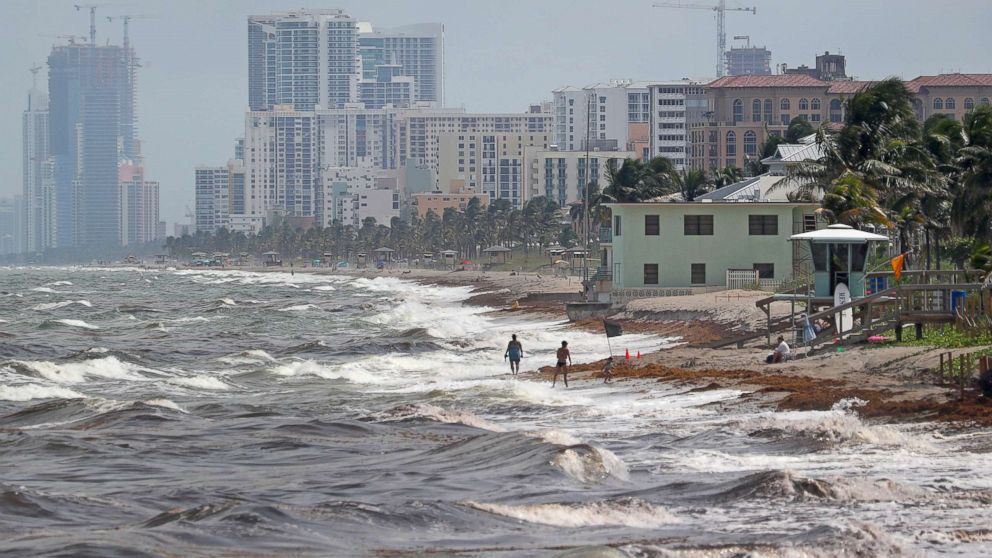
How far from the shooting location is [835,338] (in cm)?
3747

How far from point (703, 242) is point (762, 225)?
8.65 feet

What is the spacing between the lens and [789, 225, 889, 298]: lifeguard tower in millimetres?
41125

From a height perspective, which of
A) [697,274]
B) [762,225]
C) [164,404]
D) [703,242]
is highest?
[762,225]

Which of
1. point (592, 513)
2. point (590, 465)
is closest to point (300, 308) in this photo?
point (590, 465)

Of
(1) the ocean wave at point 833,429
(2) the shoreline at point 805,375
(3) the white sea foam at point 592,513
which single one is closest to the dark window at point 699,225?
(2) the shoreline at point 805,375

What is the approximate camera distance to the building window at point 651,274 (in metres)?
67.4

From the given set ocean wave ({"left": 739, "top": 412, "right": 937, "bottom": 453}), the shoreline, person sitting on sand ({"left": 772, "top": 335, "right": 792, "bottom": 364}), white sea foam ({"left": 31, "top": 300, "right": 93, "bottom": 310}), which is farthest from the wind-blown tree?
ocean wave ({"left": 739, "top": 412, "right": 937, "bottom": 453})

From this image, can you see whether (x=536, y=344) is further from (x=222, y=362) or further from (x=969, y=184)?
(x=969, y=184)

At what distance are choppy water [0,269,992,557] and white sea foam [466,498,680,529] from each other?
47mm

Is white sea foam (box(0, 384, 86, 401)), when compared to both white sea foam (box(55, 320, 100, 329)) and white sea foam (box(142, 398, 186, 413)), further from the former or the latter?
white sea foam (box(55, 320, 100, 329))

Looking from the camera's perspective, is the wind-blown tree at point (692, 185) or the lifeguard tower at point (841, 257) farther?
the wind-blown tree at point (692, 185)

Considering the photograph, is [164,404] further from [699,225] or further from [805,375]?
[699,225]

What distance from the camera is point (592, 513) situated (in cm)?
1916

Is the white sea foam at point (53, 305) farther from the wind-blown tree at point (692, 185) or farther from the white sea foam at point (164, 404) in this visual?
the white sea foam at point (164, 404)
